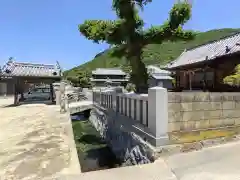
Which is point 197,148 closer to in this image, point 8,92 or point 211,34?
point 8,92

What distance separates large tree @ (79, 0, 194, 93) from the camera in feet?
23.8

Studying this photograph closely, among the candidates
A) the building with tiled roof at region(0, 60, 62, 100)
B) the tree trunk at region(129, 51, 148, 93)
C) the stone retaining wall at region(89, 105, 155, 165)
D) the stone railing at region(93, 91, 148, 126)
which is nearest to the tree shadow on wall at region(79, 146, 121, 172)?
the stone retaining wall at region(89, 105, 155, 165)

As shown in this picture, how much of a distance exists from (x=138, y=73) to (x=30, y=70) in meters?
15.0

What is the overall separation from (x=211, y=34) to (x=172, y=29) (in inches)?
3390

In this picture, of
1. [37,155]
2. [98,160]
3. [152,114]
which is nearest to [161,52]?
[98,160]

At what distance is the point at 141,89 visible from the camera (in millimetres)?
7918

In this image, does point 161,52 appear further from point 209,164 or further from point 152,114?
point 209,164

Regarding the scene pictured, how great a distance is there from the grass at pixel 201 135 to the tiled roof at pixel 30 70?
55.0 ft

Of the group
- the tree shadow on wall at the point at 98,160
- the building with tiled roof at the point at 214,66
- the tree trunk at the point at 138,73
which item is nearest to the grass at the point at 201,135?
the tree shadow on wall at the point at 98,160

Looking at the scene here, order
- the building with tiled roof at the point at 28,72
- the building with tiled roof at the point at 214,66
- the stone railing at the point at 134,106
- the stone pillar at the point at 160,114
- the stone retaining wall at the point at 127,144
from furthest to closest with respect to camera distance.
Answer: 1. the building with tiled roof at the point at 28,72
2. the building with tiled roof at the point at 214,66
3. the stone railing at the point at 134,106
4. the stone retaining wall at the point at 127,144
5. the stone pillar at the point at 160,114

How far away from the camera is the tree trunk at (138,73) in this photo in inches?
301

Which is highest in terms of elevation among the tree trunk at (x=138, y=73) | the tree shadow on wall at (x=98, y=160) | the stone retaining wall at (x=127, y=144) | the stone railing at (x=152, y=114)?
the tree trunk at (x=138, y=73)

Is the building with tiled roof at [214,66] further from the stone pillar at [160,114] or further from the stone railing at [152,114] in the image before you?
the stone pillar at [160,114]

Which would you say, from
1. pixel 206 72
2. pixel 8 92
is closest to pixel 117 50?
pixel 206 72
